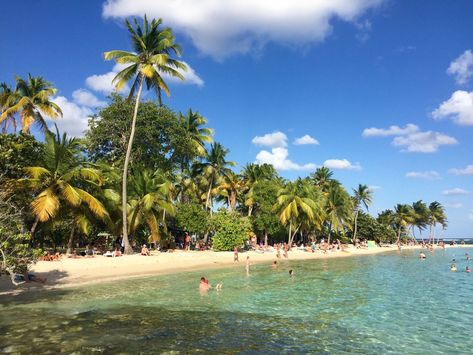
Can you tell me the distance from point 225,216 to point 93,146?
55.2ft

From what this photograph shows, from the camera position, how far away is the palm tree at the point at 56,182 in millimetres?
23812

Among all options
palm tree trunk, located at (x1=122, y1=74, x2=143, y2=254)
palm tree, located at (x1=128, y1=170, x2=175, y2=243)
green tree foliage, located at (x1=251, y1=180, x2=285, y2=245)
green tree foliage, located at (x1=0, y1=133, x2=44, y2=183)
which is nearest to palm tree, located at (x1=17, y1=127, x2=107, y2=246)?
green tree foliage, located at (x1=0, y1=133, x2=44, y2=183)

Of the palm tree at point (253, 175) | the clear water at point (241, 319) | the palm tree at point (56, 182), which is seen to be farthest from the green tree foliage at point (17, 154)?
the palm tree at point (253, 175)

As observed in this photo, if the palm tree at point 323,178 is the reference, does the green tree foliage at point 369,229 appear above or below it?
below

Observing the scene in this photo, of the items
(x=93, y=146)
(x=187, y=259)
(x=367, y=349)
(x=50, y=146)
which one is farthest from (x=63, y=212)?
(x=367, y=349)

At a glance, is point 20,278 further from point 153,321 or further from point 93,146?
point 93,146

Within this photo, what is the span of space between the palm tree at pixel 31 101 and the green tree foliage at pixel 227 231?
2000 cm

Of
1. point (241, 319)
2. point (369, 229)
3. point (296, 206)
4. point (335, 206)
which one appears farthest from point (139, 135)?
point (369, 229)

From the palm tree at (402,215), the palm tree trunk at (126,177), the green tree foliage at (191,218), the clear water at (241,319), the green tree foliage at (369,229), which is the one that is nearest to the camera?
the clear water at (241,319)

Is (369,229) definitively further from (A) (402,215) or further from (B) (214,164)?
(B) (214,164)

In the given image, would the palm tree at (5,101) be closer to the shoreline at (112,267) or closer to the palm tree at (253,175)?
the shoreline at (112,267)

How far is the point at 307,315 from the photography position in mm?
14922

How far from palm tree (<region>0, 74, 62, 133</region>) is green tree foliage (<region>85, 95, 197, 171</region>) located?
6618mm

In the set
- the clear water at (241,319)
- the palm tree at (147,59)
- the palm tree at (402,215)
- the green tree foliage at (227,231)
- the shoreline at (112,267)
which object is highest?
the palm tree at (147,59)
